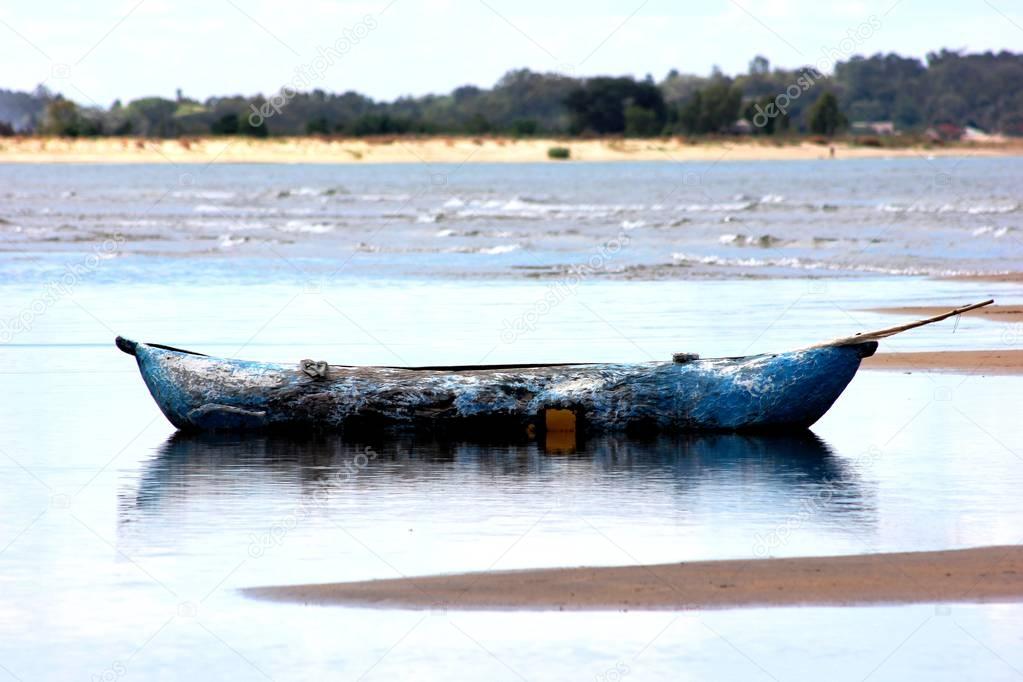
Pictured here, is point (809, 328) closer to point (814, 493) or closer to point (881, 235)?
point (814, 493)

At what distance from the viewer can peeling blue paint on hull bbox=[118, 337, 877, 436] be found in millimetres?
12906

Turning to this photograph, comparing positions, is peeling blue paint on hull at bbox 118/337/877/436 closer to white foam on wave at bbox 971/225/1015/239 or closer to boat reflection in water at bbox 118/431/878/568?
boat reflection in water at bbox 118/431/878/568

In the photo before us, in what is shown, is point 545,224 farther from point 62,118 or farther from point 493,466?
point 62,118

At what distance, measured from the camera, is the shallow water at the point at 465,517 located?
721 cm

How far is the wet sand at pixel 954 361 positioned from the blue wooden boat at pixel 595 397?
12.7 feet

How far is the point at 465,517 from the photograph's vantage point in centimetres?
995

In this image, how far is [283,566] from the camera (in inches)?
345

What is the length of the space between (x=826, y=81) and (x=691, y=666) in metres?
197

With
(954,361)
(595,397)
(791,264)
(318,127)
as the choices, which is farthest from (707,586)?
(318,127)

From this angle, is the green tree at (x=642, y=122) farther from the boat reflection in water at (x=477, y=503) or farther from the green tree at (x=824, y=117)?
the boat reflection in water at (x=477, y=503)

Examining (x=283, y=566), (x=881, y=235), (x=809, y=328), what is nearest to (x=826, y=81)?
(x=881, y=235)

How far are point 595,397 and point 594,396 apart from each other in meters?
0.01

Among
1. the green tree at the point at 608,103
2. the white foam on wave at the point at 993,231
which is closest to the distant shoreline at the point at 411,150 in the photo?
the green tree at the point at 608,103

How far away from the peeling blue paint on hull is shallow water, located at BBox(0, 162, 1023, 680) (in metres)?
0.23
